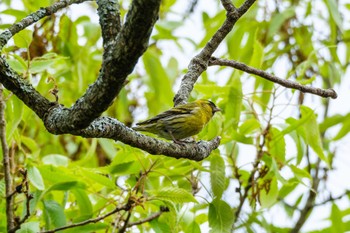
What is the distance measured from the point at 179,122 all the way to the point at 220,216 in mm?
782

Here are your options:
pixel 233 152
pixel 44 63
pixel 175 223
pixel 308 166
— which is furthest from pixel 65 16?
pixel 308 166

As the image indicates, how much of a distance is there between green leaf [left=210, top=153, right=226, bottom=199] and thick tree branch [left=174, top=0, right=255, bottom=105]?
12.2 inches

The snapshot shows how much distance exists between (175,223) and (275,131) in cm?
90

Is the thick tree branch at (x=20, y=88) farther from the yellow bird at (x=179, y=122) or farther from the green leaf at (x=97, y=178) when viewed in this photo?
the yellow bird at (x=179, y=122)

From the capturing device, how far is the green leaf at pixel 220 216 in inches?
123

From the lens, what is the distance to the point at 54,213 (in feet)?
10.3

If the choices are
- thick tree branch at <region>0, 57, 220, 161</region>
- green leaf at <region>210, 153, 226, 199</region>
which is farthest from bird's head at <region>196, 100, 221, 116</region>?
thick tree branch at <region>0, 57, 220, 161</region>

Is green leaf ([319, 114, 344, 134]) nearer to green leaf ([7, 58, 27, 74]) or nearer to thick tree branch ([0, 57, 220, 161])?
green leaf ([7, 58, 27, 74])

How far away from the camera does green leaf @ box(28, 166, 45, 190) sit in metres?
3.03

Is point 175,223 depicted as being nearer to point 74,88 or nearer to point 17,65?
point 17,65

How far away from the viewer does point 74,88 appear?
5.10 metres

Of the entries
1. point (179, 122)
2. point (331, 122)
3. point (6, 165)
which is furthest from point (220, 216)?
point (331, 122)

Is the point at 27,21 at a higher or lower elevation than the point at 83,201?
higher

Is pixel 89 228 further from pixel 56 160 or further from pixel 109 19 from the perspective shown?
pixel 109 19
